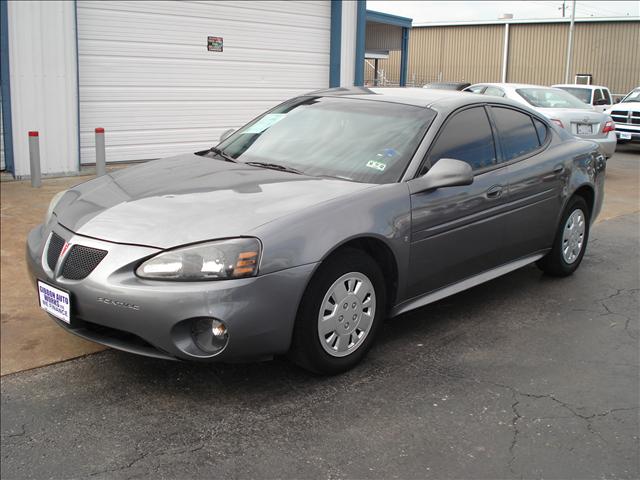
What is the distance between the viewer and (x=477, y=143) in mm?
5062

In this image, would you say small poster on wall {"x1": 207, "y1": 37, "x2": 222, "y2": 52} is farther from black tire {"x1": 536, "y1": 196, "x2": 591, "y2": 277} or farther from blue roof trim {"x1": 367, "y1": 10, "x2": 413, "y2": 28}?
black tire {"x1": 536, "y1": 196, "x2": 591, "y2": 277}

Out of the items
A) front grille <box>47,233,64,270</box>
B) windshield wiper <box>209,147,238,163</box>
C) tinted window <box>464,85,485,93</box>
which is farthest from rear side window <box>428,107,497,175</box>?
tinted window <box>464,85,485,93</box>

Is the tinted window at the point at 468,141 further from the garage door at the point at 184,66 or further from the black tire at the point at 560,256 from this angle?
the garage door at the point at 184,66

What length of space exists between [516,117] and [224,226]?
2826mm

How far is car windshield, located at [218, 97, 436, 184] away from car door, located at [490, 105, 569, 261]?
0.83m

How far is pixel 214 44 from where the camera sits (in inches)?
514

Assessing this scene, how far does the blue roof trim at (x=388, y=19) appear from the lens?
62.7ft

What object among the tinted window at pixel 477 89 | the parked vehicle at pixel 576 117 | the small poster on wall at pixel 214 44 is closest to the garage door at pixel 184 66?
the small poster on wall at pixel 214 44

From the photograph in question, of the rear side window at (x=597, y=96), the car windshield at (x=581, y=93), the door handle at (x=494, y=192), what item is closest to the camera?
the door handle at (x=494, y=192)

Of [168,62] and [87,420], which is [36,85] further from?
[87,420]

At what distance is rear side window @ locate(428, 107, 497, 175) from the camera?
476cm

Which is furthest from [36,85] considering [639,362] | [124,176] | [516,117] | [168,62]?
[639,362]

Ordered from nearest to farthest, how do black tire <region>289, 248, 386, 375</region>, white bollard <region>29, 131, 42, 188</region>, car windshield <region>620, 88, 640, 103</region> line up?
black tire <region>289, 248, 386, 375</region> → white bollard <region>29, 131, 42, 188</region> → car windshield <region>620, 88, 640, 103</region>

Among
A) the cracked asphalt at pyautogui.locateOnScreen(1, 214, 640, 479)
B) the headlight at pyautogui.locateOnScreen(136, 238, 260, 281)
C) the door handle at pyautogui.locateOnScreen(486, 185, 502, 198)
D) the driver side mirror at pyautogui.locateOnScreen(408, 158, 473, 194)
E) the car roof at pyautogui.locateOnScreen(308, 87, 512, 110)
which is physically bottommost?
the cracked asphalt at pyautogui.locateOnScreen(1, 214, 640, 479)
